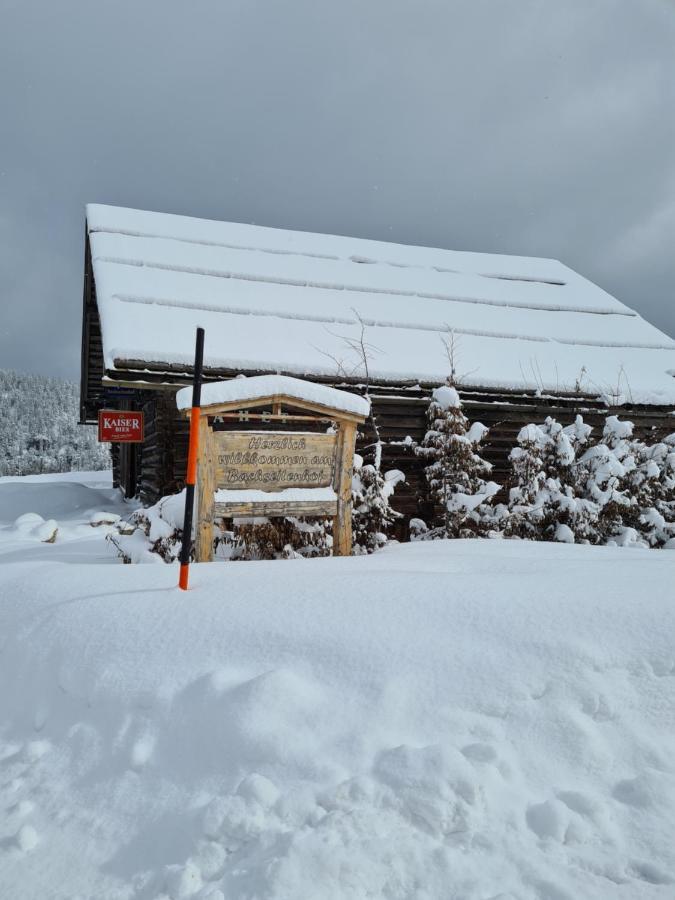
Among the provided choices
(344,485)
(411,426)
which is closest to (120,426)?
(411,426)

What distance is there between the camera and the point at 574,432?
7793mm

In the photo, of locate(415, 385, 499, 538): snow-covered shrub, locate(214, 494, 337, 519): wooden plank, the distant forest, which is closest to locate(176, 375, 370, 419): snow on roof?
locate(214, 494, 337, 519): wooden plank

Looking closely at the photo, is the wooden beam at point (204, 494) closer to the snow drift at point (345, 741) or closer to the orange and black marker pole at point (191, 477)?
the orange and black marker pole at point (191, 477)

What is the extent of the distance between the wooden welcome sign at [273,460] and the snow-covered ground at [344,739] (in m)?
1.31

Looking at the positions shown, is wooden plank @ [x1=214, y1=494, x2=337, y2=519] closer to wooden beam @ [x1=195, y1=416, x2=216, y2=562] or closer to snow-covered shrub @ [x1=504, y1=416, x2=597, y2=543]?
wooden beam @ [x1=195, y1=416, x2=216, y2=562]

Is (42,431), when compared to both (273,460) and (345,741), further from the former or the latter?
(345,741)

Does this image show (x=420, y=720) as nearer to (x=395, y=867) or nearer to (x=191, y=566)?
(x=395, y=867)

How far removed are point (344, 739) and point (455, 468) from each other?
5939 mm

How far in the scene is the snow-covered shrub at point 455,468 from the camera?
761 centimetres

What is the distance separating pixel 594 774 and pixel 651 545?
21.3ft

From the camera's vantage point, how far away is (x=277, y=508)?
4992mm

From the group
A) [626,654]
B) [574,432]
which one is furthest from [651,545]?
[626,654]

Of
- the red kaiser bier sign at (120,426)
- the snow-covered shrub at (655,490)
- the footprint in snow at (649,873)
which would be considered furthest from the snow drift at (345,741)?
the red kaiser bier sign at (120,426)

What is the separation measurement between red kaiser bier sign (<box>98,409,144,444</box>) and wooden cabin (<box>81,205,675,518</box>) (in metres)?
0.22
